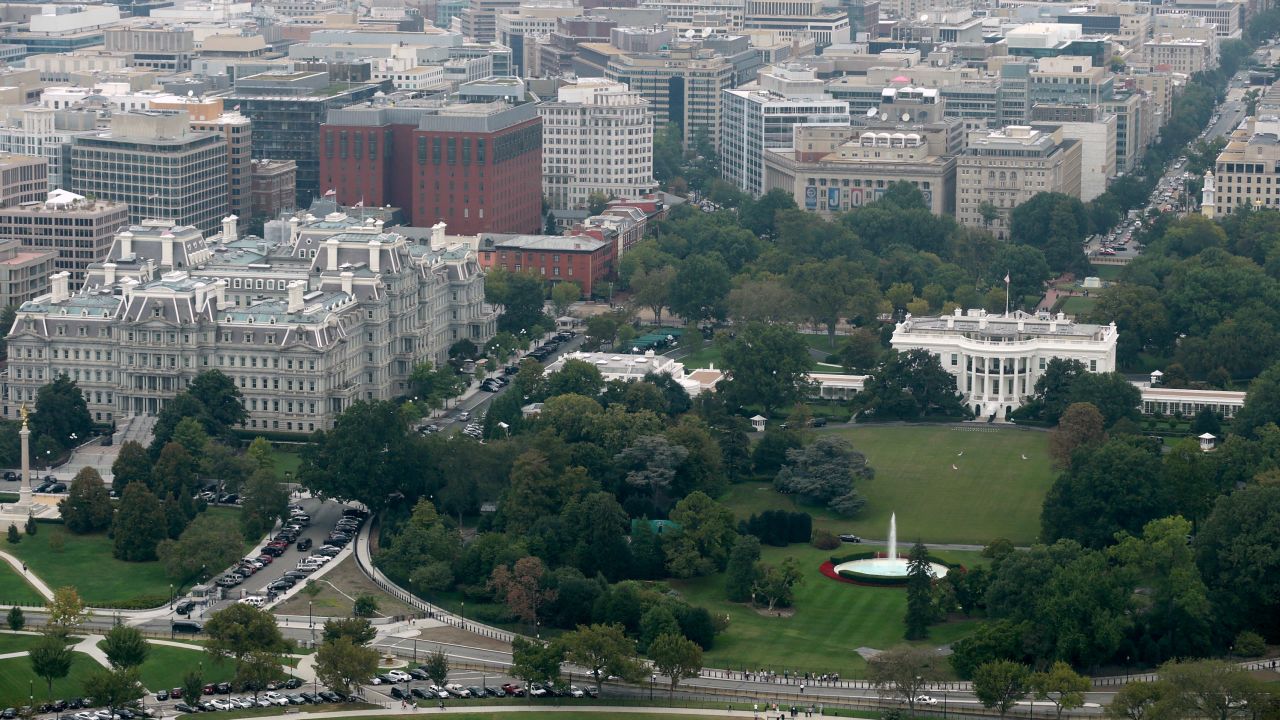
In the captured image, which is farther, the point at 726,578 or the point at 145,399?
the point at 145,399

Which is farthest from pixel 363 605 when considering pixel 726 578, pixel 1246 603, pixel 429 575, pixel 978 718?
pixel 1246 603

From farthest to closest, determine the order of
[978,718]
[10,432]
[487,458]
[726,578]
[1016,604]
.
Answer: [10,432], [487,458], [726,578], [1016,604], [978,718]

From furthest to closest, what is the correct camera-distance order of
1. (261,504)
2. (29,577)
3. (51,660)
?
(261,504)
(29,577)
(51,660)

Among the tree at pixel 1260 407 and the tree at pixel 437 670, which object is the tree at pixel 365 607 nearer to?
the tree at pixel 437 670

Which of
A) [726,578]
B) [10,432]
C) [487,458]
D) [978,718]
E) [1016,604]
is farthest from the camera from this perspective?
[10,432]

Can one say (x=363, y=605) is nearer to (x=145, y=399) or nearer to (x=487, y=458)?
(x=487, y=458)

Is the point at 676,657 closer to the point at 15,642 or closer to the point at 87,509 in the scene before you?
the point at 15,642

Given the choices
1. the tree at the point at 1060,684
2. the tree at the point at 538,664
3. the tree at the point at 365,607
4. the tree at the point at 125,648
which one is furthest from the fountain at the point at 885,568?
the tree at the point at 125,648

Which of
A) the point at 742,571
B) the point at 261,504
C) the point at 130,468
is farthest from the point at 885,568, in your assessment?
the point at 130,468
